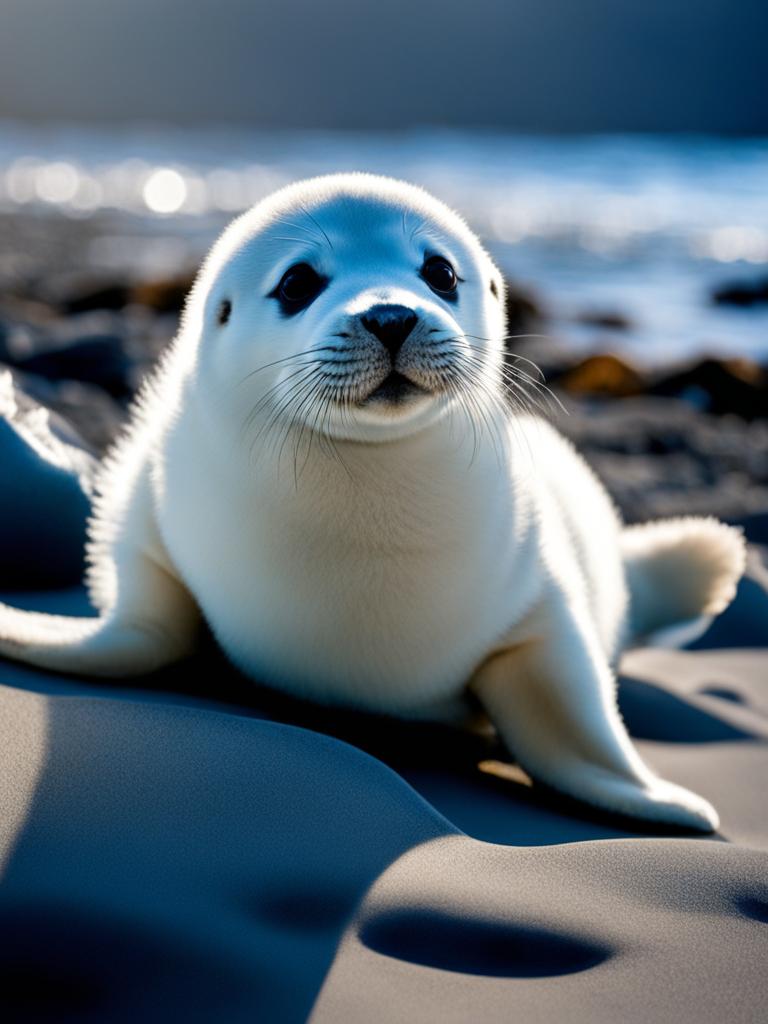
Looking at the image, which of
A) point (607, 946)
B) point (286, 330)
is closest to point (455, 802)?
point (607, 946)

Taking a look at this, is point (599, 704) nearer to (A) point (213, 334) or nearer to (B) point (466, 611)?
(B) point (466, 611)

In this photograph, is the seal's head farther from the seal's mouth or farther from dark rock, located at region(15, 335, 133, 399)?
dark rock, located at region(15, 335, 133, 399)

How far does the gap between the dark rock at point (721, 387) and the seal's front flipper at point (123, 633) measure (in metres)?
6.12

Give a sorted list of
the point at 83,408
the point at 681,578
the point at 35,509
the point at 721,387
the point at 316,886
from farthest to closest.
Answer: the point at 721,387 < the point at 83,408 < the point at 681,578 < the point at 35,509 < the point at 316,886

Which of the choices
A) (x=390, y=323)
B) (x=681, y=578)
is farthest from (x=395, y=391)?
(x=681, y=578)

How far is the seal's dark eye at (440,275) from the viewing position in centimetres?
303

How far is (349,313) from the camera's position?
8.66 feet

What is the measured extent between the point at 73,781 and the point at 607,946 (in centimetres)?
92

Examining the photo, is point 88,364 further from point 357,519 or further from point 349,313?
point 349,313

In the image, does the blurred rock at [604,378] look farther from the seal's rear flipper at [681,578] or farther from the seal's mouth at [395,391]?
the seal's mouth at [395,391]

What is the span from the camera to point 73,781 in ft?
7.50

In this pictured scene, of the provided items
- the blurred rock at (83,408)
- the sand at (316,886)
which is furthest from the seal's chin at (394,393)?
the blurred rock at (83,408)

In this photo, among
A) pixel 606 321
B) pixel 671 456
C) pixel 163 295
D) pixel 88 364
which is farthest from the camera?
pixel 606 321

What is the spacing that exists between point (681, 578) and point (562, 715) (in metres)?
1.45
